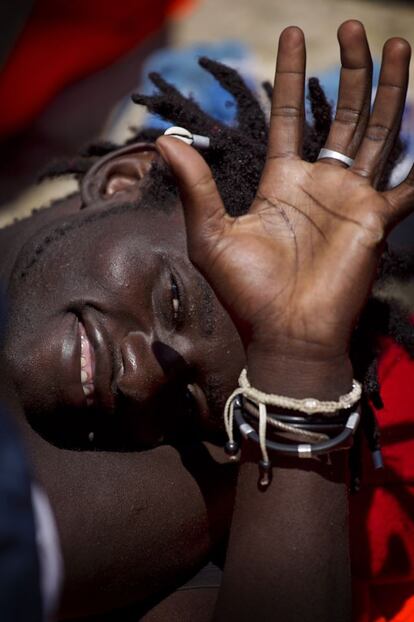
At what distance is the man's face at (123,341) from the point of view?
5.13ft

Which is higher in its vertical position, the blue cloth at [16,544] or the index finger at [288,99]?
the index finger at [288,99]

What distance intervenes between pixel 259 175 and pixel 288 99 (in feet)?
1.18

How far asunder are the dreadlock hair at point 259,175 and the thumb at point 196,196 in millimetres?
363

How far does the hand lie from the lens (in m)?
1.30

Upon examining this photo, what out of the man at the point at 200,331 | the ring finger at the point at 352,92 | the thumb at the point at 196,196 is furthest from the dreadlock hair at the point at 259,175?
the thumb at the point at 196,196

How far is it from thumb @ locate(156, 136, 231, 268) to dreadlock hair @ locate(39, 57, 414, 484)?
0.36m

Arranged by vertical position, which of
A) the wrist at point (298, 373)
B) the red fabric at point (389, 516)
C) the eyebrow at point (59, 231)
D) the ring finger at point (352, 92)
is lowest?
the red fabric at point (389, 516)

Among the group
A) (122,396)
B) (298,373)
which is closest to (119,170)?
(122,396)

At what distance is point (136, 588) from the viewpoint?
163 centimetres

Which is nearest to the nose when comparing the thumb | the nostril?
the nostril

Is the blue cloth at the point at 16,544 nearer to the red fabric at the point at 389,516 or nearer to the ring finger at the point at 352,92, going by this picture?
the ring finger at the point at 352,92

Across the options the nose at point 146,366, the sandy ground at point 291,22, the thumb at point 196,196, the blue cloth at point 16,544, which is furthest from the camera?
the sandy ground at point 291,22

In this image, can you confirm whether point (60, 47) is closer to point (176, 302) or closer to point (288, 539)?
point (176, 302)

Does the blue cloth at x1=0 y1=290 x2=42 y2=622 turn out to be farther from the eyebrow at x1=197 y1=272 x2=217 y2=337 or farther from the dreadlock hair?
the dreadlock hair
